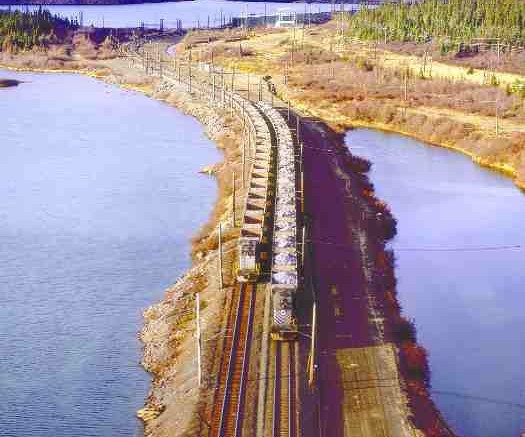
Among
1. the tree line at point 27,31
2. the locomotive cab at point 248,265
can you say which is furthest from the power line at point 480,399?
the tree line at point 27,31

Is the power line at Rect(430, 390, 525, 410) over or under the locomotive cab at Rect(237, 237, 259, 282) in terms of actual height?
under

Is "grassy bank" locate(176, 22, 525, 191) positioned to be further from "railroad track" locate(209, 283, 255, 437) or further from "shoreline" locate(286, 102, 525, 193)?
"railroad track" locate(209, 283, 255, 437)

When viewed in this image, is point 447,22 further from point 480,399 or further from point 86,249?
point 480,399

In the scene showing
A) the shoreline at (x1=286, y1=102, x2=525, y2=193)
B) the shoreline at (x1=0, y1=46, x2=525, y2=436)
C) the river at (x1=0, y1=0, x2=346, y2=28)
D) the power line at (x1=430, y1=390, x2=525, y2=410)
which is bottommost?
the power line at (x1=430, y1=390, x2=525, y2=410)

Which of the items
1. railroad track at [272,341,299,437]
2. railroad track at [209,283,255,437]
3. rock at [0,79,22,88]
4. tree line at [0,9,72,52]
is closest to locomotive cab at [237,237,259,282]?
railroad track at [209,283,255,437]

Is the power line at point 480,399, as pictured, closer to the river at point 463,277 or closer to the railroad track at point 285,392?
the river at point 463,277

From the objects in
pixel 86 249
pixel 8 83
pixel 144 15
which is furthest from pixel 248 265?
pixel 144 15

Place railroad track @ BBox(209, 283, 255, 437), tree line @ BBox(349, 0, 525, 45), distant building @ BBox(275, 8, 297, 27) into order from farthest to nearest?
distant building @ BBox(275, 8, 297, 27), tree line @ BBox(349, 0, 525, 45), railroad track @ BBox(209, 283, 255, 437)
